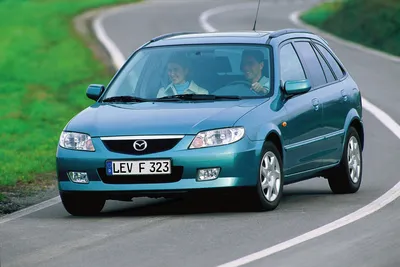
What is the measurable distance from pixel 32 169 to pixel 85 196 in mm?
4567

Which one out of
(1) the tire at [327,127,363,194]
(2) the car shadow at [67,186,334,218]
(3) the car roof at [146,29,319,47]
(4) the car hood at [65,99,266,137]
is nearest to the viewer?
(4) the car hood at [65,99,266,137]

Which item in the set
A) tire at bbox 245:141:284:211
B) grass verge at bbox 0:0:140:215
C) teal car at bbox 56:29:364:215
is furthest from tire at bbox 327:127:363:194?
grass verge at bbox 0:0:140:215

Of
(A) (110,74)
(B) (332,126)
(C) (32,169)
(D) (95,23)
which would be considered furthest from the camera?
(D) (95,23)

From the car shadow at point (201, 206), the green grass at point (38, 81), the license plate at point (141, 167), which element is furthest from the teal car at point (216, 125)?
the green grass at point (38, 81)

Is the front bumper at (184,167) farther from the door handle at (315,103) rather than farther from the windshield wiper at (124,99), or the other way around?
the door handle at (315,103)

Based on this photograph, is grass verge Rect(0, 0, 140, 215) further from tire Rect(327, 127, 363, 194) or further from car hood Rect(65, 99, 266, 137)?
tire Rect(327, 127, 363, 194)

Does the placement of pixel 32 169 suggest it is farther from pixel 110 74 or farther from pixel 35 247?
pixel 110 74

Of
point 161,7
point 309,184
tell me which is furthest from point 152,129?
point 161,7

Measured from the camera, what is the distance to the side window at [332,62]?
15.3 meters

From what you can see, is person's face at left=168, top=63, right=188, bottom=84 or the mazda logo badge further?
person's face at left=168, top=63, right=188, bottom=84

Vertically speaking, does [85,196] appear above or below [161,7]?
above

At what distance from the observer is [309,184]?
15.7m

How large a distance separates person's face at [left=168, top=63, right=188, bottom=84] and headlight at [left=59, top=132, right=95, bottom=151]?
4.19 ft

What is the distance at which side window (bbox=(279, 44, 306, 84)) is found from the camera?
552 inches
